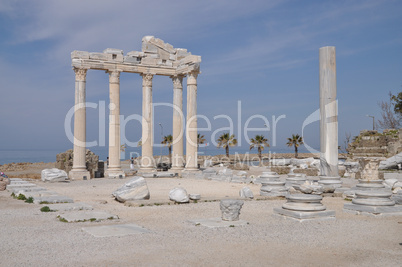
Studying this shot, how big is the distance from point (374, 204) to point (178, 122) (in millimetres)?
19097

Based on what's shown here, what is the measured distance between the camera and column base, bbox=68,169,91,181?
1008 inches

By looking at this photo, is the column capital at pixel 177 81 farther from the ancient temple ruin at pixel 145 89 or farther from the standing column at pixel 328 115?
the standing column at pixel 328 115

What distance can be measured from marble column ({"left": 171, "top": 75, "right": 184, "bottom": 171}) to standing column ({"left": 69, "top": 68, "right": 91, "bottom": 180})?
6.66 meters

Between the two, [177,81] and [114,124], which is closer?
[114,124]

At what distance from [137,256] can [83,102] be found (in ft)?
68.3

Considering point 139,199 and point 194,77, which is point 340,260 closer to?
point 139,199

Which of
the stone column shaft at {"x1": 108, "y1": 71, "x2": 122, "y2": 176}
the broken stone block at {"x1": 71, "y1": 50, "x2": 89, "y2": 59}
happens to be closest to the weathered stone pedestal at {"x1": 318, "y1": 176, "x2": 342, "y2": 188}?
the stone column shaft at {"x1": 108, "y1": 71, "x2": 122, "y2": 176}

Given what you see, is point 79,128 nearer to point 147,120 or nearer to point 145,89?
point 147,120

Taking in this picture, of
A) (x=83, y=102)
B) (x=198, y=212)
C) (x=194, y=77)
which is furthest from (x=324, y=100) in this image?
(x=83, y=102)

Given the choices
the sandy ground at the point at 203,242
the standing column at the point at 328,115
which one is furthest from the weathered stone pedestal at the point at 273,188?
the sandy ground at the point at 203,242

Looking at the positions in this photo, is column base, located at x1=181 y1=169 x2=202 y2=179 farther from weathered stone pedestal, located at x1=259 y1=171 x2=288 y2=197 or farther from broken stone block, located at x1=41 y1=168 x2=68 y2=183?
weathered stone pedestal, located at x1=259 y1=171 x2=288 y2=197

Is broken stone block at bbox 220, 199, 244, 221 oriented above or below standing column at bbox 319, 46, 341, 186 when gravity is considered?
below

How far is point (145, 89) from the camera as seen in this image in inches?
1134

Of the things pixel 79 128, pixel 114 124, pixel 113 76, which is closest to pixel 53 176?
pixel 79 128
